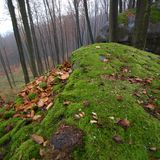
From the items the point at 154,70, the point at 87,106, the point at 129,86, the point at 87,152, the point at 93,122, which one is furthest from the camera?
the point at 154,70

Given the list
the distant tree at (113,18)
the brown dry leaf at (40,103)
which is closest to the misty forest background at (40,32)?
the distant tree at (113,18)

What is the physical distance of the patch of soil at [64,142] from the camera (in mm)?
1756

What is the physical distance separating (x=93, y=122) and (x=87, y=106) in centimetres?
29

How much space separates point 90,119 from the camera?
6.81 feet

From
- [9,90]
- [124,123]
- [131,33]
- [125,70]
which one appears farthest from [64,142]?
[9,90]

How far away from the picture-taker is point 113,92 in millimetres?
2551

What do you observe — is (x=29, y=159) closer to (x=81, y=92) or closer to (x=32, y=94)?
(x=81, y=92)

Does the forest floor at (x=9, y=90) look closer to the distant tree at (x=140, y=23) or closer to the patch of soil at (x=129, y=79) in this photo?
the patch of soil at (x=129, y=79)

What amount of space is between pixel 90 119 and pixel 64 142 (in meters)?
0.39

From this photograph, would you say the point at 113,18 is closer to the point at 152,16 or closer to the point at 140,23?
the point at 140,23

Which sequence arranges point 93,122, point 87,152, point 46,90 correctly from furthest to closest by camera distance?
point 46,90 < point 93,122 < point 87,152

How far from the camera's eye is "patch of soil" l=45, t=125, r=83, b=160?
5.76 feet

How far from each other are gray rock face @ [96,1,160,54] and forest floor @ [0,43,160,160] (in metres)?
7.76

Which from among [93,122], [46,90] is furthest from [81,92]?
[46,90]
